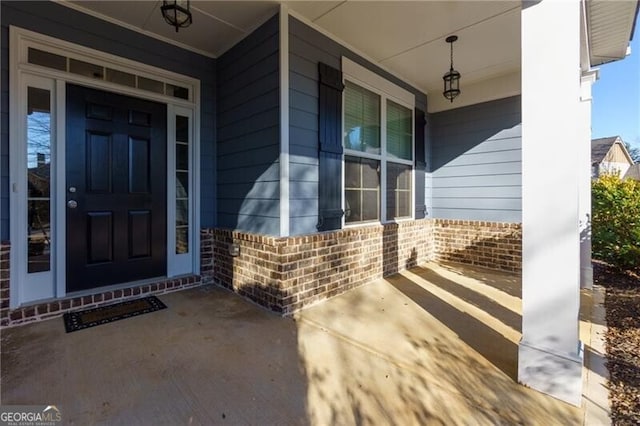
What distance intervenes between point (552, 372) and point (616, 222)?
3.86 metres

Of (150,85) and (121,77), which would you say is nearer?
(121,77)

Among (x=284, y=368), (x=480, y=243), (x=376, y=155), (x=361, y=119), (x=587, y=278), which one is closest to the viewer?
(x=284, y=368)

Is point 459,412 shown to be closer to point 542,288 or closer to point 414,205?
point 542,288

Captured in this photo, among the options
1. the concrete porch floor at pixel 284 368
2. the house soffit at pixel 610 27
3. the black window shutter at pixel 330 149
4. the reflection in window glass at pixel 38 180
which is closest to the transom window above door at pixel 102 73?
the reflection in window glass at pixel 38 180

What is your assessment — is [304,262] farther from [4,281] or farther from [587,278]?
[587,278]

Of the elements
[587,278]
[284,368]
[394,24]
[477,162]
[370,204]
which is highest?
[394,24]

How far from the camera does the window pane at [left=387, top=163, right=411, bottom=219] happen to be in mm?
4312

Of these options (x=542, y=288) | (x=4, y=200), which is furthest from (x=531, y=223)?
(x=4, y=200)

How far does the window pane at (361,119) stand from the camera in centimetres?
361

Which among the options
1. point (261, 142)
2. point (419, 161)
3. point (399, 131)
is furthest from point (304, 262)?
point (419, 161)

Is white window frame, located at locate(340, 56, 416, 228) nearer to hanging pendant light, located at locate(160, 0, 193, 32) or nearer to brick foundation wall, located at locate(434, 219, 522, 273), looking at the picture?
brick foundation wall, located at locate(434, 219, 522, 273)

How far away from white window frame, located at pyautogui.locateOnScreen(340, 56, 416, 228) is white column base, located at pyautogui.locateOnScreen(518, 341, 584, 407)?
2114 mm

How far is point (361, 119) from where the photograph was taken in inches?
150

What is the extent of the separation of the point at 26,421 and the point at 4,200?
183cm
